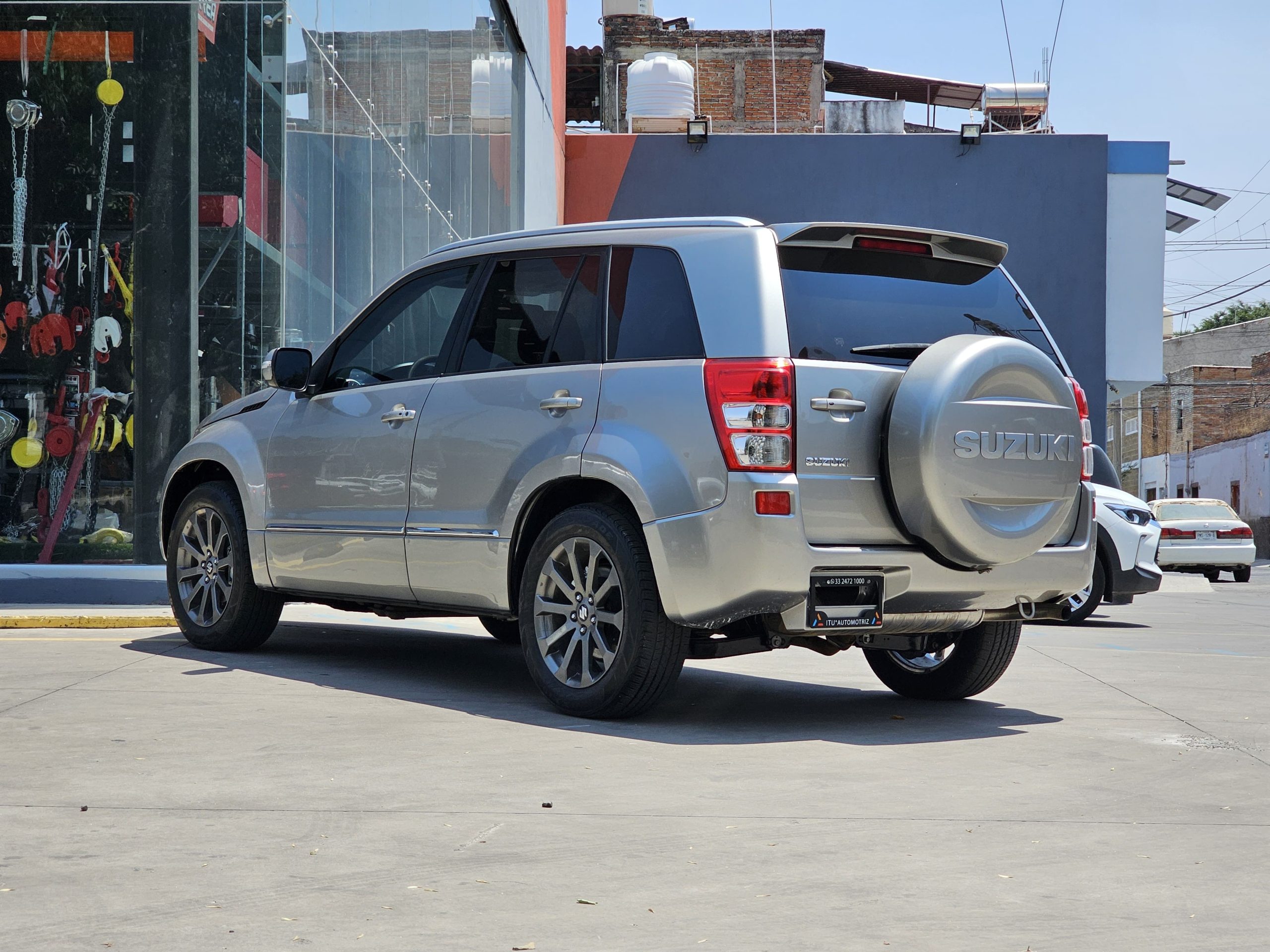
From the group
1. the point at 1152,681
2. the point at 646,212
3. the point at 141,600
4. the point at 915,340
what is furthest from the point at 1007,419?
the point at 646,212

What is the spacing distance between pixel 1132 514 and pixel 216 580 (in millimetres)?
8913

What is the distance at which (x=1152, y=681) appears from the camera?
8008 mm

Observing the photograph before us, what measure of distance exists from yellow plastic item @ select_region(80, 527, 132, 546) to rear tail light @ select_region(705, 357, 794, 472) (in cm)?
681

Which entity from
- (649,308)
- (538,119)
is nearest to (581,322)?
(649,308)

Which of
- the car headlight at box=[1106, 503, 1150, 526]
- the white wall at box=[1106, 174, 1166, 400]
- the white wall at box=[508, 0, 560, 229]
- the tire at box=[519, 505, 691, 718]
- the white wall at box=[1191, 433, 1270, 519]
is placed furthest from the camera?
the white wall at box=[1191, 433, 1270, 519]

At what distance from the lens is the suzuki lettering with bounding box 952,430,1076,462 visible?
5480 mm

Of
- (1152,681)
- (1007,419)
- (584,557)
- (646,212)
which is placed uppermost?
(646,212)

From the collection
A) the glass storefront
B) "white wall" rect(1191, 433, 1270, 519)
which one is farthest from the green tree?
the glass storefront

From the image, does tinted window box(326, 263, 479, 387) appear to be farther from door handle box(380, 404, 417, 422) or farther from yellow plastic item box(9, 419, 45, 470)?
yellow plastic item box(9, 419, 45, 470)

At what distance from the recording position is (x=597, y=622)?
5777 millimetres

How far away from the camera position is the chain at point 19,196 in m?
11.1

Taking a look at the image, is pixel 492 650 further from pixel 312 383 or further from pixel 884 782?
pixel 884 782

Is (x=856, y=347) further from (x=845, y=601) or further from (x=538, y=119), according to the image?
(x=538, y=119)

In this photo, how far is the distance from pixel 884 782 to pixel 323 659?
379 cm
